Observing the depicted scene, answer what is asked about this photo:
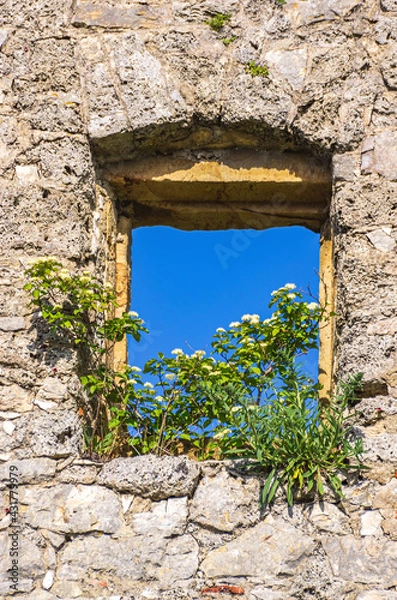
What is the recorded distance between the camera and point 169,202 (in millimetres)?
4926

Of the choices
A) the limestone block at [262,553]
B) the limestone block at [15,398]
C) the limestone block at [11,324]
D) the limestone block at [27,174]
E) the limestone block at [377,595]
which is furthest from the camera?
the limestone block at [27,174]

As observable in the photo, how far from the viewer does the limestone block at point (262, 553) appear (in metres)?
3.63

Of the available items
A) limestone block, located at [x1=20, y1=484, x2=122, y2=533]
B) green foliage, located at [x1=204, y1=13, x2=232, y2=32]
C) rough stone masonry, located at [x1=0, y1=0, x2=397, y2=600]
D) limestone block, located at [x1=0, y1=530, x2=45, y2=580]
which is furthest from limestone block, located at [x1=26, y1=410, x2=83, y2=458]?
green foliage, located at [x1=204, y1=13, x2=232, y2=32]

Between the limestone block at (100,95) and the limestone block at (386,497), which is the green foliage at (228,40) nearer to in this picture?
the limestone block at (100,95)

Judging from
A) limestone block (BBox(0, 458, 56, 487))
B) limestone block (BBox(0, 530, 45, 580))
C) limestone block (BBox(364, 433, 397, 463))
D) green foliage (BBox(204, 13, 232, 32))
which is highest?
green foliage (BBox(204, 13, 232, 32))

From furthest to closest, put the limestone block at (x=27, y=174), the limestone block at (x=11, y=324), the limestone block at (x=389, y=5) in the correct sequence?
1. the limestone block at (x=389, y=5)
2. the limestone block at (x=27, y=174)
3. the limestone block at (x=11, y=324)

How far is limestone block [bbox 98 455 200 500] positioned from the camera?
3.83 meters

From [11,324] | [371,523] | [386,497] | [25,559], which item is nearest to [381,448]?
[386,497]

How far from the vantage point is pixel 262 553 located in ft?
12.0

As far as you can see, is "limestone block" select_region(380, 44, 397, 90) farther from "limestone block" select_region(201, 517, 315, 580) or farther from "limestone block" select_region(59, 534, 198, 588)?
"limestone block" select_region(59, 534, 198, 588)

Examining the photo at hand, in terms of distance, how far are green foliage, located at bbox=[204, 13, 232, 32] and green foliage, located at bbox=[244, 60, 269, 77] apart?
265 mm

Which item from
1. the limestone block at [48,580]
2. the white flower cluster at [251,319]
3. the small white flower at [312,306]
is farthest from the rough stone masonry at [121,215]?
the white flower cluster at [251,319]

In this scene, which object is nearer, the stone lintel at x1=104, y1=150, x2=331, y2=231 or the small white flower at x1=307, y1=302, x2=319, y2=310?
the small white flower at x1=307, y1=302, x2=319, y2=310

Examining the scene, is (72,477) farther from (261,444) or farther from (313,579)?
(313,579)
